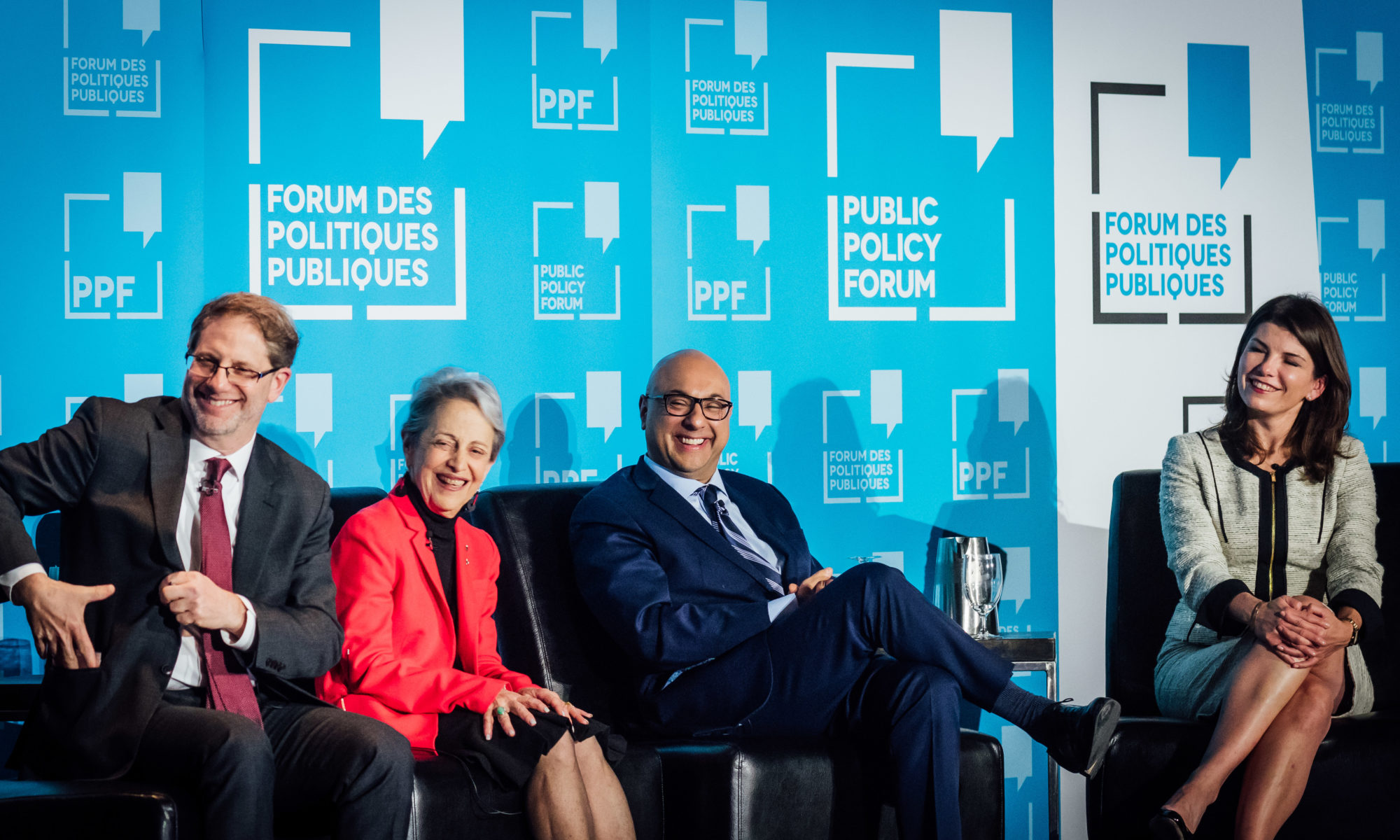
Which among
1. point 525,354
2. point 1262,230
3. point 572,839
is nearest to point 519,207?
point 525,354

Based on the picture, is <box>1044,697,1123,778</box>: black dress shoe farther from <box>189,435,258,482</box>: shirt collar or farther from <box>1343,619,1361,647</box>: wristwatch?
<box>189,435,258,482</box>: shirt collar

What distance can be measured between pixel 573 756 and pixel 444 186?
1812 mm

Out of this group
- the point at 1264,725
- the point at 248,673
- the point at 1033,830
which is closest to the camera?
the point at 248,673

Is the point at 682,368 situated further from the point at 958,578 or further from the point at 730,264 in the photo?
the point at 958,578

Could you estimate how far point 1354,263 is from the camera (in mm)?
3902

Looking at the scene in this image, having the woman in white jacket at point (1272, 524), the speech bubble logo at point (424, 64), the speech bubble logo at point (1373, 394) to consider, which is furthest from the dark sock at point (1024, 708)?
the speech bubble logo at point (424, 64)

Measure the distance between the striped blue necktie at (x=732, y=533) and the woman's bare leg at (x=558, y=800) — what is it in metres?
0.83

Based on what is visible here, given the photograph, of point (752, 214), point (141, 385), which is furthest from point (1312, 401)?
point (141, 385)

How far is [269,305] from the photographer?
234cm

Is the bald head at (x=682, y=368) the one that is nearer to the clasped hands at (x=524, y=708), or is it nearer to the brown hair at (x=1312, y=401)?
the clasped hands at (x=524, y=708)

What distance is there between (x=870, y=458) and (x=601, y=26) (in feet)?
5.25

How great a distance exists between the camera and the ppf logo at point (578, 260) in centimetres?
342

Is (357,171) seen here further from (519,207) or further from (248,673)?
(248,673)

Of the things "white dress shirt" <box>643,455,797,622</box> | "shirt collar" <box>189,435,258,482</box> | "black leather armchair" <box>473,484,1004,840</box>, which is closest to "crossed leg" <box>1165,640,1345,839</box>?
"black leather armchair" <box>473,484,1004,840</box>
